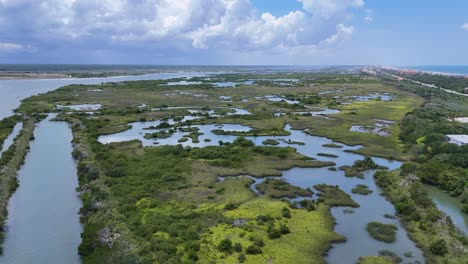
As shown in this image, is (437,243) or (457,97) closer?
(437,243)

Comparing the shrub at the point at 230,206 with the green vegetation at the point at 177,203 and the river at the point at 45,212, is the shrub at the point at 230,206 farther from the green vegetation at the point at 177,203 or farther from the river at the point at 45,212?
the river at the point at 45,212

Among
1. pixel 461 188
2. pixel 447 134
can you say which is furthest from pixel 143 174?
pixel 447 134

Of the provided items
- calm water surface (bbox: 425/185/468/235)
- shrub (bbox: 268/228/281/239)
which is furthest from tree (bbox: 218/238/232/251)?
calm water surface (bbox: 425/185/468/235)

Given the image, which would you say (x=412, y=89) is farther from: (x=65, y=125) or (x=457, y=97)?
(x=65, y=125)

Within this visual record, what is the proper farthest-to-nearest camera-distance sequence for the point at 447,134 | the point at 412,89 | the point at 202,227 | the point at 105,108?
the point at 412,89
the point at 105,108
the point at 447,134
the point at 202,227

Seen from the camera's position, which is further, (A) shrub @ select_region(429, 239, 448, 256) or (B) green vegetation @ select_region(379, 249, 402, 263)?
(A) shrub @ select_region(429, 239, 448, 256)

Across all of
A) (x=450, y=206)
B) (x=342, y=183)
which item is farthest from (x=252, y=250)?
(x=450, y=206)

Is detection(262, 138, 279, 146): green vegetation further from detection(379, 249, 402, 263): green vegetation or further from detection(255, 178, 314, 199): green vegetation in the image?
detection(379, 249, 402, 263): green vegetation
